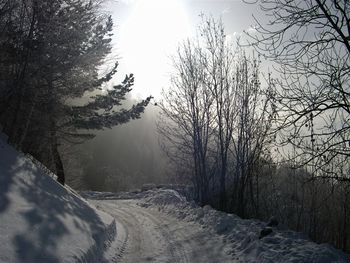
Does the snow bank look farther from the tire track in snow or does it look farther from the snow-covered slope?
the snow-covered slope

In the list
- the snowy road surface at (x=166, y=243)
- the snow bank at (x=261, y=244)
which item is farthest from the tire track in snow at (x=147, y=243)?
the snow bank at (x=261, y=244)

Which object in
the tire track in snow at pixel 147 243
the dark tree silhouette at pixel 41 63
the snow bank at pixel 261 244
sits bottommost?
the tire track in snow at pixel 147 243

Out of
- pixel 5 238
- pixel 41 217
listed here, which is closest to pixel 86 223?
pixel 41 217

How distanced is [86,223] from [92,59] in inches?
334

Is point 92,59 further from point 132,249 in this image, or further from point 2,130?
point 132,249

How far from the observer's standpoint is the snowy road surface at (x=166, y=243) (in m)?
9.97

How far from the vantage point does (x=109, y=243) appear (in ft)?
36.4

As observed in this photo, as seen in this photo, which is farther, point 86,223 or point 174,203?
point 174,203

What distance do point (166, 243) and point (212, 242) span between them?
127 centimetres

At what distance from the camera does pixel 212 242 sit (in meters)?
11.7

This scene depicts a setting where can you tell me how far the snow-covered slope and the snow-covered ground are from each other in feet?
3.32

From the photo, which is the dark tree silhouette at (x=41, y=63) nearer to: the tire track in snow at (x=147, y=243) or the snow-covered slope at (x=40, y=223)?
the snow-covered slope at (x=40, y=223)

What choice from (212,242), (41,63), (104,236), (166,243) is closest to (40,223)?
(104,236)

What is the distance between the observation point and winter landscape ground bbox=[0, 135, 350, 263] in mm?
7859
